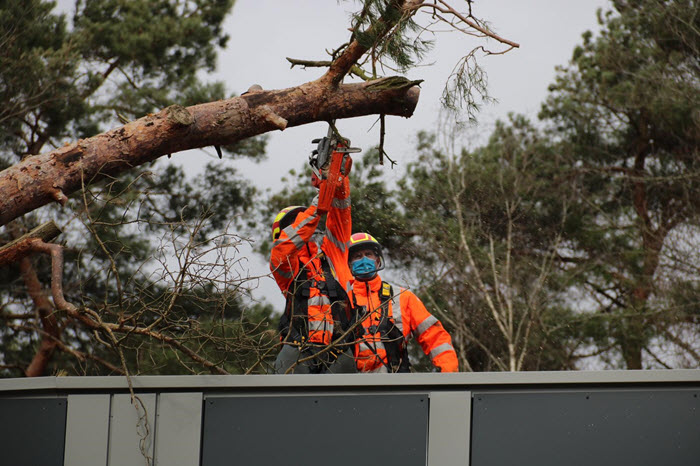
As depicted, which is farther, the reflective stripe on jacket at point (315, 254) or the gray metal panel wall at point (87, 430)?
the reflective stripe on jacket at point (315, 254)

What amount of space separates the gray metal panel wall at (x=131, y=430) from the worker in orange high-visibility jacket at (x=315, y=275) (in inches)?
50.6

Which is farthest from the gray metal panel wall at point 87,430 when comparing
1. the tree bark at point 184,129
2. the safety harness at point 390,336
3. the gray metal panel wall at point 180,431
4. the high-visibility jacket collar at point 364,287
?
the high-visibility jacket collar at point 364,287

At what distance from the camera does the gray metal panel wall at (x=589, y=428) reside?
3.80 metres

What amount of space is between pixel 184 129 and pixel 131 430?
1.85m

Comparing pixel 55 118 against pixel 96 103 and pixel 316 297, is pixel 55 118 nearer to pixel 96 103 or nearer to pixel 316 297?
pixel 96 103

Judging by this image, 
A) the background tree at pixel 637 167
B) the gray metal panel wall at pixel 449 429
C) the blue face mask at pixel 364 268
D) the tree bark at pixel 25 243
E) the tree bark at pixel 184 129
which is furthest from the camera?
the background tree at pixel 637 167

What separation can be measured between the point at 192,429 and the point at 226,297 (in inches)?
38.6

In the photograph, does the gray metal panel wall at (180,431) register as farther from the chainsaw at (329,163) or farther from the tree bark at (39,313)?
the tree bark at (39,313)

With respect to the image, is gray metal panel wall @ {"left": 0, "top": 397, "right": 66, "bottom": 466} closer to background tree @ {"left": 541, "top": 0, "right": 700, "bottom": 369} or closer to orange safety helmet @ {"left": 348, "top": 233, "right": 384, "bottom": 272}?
orange safety helmet @ {"left": 348, "top": 233, "right": 384, "bottom": 272}

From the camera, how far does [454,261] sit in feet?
49.3

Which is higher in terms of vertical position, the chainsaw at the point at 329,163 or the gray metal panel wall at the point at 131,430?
the chainsaw at the point at 329,163

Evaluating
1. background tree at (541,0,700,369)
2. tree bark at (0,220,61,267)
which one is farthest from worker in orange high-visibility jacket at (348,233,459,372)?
background tree at (541,0,700,369)

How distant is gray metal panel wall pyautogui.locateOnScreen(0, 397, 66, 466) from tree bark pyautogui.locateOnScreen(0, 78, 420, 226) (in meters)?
1.16

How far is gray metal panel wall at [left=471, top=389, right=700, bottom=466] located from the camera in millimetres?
3805
